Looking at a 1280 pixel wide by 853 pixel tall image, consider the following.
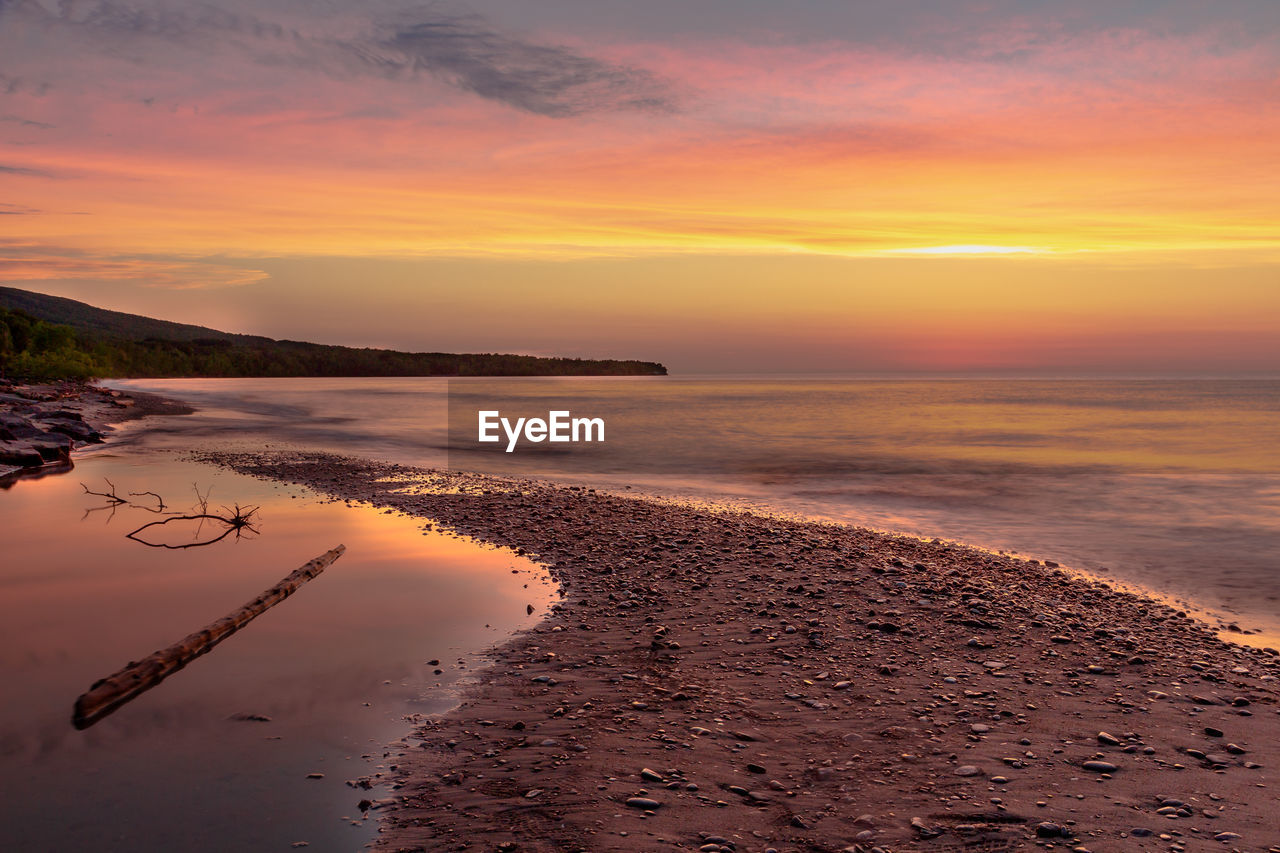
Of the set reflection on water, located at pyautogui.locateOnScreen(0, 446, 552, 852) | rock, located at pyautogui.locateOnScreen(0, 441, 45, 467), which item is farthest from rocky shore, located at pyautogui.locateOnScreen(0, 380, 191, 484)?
reflection on water, located at pyautogui.locateOnScreen(0, 446, 552, 852)

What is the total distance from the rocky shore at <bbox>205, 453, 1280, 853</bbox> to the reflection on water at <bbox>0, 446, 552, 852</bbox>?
0.77 metres

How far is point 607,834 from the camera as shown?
598 centimetres

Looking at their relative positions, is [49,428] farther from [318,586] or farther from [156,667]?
[156,667]

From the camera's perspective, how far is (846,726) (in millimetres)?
7922

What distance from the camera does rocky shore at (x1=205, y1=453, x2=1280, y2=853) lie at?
6.13 meters

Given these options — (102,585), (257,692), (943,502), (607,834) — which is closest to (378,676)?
(257,692)

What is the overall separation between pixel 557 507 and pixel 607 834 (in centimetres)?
1571

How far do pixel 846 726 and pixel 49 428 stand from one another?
147 feet

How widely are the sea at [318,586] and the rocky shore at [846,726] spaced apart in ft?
2.96

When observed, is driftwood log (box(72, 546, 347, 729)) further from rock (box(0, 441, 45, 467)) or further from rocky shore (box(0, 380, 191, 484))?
rock (box(0, 441, 45, 467))

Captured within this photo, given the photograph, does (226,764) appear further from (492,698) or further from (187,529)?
(187,529)

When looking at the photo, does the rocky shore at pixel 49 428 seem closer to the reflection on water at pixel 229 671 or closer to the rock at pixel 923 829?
the reflection on water at pixel 229 671

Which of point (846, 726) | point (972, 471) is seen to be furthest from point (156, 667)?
point (972, 471)

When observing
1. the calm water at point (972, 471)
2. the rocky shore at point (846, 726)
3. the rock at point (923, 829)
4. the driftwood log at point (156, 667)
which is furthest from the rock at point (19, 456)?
the rock at point (923, 829)
